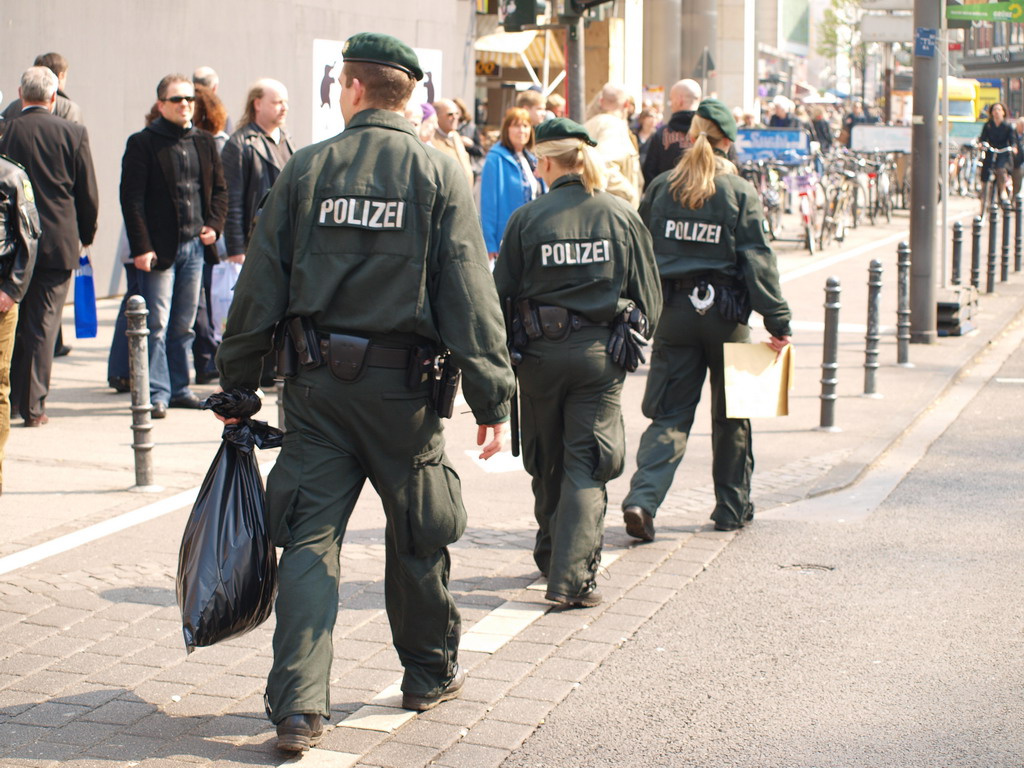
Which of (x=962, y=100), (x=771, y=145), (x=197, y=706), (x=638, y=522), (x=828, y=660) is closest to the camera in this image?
(x=197, y=706)

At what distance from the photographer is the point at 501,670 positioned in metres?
5.16

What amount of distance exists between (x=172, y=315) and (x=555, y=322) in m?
4.75

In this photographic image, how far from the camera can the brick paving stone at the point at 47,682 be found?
4.89 m

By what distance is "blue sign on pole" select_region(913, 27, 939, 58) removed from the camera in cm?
1280

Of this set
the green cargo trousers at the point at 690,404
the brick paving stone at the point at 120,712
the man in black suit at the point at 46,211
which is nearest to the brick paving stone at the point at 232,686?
the brick paving stone at the point at 120,712

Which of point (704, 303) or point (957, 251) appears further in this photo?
point (957, 251)

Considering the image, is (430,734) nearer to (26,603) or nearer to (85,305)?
(26,603)

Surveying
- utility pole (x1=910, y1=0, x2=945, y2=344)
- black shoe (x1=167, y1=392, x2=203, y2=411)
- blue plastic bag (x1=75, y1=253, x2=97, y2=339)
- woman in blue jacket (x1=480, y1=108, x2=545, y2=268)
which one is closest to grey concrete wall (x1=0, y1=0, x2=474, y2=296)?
blue plastic bag (x1=75, y1=253, x2=97, y2=339)

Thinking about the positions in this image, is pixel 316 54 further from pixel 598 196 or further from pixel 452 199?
pixel 452 199

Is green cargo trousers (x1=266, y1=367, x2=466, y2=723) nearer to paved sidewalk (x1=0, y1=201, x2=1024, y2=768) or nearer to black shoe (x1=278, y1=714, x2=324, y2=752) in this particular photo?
black shoe (x1=278, y1=714, x2=324, y2=752)

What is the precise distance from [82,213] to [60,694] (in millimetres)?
5115

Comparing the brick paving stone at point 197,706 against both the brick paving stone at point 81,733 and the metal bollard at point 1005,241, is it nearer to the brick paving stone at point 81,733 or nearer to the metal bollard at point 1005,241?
the brick paving stone at point 81,733

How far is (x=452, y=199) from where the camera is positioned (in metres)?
4.34

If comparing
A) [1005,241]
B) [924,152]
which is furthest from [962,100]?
[924,152]
